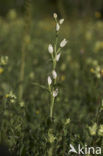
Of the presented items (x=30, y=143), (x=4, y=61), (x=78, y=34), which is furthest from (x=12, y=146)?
(x=78, y=34)

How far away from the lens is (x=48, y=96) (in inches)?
121

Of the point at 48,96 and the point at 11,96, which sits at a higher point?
the point at 48,96

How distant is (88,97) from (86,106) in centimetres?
18

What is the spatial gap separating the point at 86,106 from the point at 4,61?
3.62 feet

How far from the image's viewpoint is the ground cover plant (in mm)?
1928

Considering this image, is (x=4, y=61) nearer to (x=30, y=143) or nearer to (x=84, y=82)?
(x=30, y=143)

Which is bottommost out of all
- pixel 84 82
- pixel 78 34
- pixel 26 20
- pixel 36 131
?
pixel 36 131

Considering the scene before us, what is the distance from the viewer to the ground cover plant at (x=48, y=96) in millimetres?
1928

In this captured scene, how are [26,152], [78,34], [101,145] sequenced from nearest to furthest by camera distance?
1. [101,145]
2. [26,152]
3. [78,34]

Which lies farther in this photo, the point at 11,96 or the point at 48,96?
the point at 48,96

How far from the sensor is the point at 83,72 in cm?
384

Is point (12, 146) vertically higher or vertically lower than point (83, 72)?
lower

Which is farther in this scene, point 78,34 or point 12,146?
point 78,34

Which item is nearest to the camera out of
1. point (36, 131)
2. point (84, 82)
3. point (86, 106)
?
point (36, 131)
